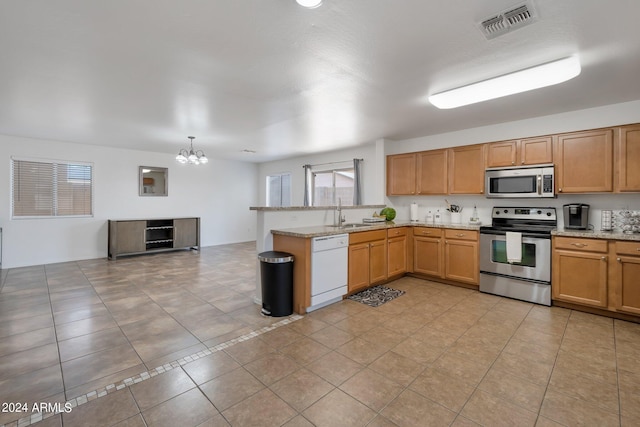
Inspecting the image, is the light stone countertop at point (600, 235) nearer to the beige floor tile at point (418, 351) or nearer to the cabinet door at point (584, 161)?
the cabinet door at point (584, 161)

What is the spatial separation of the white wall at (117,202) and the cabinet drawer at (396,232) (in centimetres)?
572

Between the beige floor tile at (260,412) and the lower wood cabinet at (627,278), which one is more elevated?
the lower wood cabinet at (627,278)

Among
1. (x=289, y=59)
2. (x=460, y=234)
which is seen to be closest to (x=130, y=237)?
(x=289, y=59)

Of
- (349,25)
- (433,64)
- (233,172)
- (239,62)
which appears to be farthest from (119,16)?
(233,172)

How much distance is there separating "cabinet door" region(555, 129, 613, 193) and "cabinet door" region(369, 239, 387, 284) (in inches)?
93.0

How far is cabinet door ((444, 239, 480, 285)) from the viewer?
416 centimetres

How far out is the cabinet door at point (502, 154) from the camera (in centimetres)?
408

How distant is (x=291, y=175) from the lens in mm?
8328

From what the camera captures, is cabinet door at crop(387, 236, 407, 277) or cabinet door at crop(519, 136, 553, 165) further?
cabinet door at crop(387, 236, 407, 277)

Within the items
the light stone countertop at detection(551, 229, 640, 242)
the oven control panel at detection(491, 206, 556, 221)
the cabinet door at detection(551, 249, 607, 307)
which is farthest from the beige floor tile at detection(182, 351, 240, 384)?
the oven control panel at detection(491, 206, 556, 221)

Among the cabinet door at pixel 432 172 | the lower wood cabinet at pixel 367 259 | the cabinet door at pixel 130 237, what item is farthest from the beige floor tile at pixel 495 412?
the cabinet door at pixel 130 237

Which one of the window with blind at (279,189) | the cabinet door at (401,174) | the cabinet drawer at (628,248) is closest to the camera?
the cabinet drawer at (628,248)

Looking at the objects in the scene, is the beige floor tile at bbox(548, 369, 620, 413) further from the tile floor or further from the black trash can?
the black trash can

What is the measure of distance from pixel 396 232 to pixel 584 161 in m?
2.46
